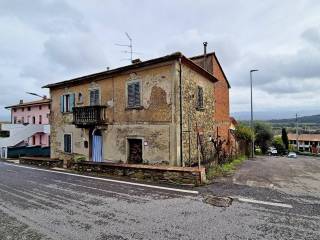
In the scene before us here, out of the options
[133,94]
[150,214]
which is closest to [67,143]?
[133,94]

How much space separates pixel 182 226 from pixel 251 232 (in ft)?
4.67

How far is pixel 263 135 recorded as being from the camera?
52344mm

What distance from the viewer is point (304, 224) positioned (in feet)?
17.5

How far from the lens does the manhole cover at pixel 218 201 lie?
678 centimetres

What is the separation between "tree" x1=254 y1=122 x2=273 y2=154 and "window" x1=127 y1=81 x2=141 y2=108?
4387 cm

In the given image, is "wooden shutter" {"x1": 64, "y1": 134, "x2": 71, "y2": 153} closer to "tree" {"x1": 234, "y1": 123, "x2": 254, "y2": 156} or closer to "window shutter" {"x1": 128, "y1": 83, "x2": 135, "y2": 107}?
"window shutter" {"x1": 128, "y1": 83, "x2": 135, "y2": 107}

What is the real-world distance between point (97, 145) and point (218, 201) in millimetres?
10667

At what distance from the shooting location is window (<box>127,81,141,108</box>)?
13.6 metres

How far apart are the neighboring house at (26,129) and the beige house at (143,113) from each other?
15844 millimetres

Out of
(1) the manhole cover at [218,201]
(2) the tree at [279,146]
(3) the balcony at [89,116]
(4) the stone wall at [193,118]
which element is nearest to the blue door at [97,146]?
(3) the balcony at [89,116]

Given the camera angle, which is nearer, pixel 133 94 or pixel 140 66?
pixel 140 66

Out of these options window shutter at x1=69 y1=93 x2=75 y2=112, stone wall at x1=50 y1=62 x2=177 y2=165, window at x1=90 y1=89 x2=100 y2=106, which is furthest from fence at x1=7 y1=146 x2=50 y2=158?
window at x1=90 y1=89 x2=100 y2=106

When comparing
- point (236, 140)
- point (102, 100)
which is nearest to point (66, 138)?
point (102, 100)

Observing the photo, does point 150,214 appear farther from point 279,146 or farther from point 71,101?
point 279,146
